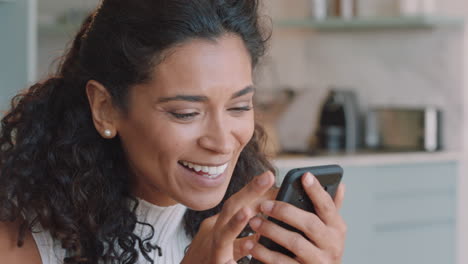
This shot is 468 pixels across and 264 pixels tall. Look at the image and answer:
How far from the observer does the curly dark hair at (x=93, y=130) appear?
1.29m

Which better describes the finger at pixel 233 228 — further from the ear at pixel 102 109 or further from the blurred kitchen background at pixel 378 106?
the blurred kitchen background at pixel 378 106

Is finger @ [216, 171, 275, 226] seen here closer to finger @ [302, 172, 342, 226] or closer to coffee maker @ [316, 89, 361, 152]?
finger @ [302, 172, 342, 226]

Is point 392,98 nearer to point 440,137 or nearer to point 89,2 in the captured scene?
point 440,137

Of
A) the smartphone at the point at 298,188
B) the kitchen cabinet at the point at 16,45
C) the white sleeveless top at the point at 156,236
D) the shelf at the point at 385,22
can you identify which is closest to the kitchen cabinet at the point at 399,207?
the shelf at the point at 385,22

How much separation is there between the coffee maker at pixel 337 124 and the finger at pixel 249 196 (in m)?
2.48

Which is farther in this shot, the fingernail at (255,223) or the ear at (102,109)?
the ear at (102,109)

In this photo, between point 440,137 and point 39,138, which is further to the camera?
point 440,137

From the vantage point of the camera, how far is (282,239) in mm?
1162

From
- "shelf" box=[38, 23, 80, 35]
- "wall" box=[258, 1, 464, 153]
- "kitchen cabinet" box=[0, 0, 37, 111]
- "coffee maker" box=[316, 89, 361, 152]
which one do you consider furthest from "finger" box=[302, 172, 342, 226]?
"shelf" box=[38, 23, 80, 35]

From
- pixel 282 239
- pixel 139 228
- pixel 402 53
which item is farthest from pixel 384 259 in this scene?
pixel 282 239

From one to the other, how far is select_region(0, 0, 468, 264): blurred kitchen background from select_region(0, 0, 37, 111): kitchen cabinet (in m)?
1.26

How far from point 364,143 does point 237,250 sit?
2702 mm

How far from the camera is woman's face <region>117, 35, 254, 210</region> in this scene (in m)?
1.26

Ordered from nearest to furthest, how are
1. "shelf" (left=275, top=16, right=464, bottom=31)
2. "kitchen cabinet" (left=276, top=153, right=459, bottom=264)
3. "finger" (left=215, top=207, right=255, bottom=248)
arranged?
"finger" (left=215, top=207, right=255, bottom=248) → "kitchen cabinet" (left=276, top=153, right=459, bottom=264) → "shelf" (left=275, top=16, right=464, bottom=31)
